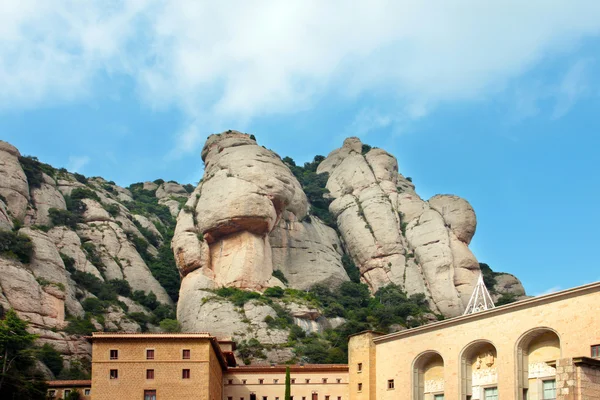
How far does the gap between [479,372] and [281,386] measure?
2094 centimetres

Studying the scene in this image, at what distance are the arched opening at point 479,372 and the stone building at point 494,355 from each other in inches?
2.2

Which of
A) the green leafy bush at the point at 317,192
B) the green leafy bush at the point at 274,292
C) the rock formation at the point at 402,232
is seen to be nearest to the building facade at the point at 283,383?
the green leafy bush at the point at 274,292

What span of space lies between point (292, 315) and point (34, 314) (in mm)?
26273

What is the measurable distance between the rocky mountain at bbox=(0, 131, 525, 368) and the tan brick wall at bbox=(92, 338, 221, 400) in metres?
20.7

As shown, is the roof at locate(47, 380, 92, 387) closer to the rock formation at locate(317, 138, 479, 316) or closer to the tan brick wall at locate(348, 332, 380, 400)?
the tan brick wall at locate(348, 332, 380, 400)

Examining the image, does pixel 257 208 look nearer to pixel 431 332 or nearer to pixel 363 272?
pixel 363 272

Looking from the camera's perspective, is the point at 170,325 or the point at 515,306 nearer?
the point at 515,306

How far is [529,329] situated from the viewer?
46.9m

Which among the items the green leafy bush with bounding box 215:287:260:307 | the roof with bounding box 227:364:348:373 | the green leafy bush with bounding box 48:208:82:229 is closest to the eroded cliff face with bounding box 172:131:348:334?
the green leafy bush with bounding box 215:287:260:307

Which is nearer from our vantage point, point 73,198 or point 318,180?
point 73,198

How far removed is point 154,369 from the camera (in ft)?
192

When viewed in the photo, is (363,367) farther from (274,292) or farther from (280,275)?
(280,275)

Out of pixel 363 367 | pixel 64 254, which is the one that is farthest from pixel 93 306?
pixel 363 367

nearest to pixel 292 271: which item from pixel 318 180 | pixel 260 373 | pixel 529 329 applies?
pixel 318 180
